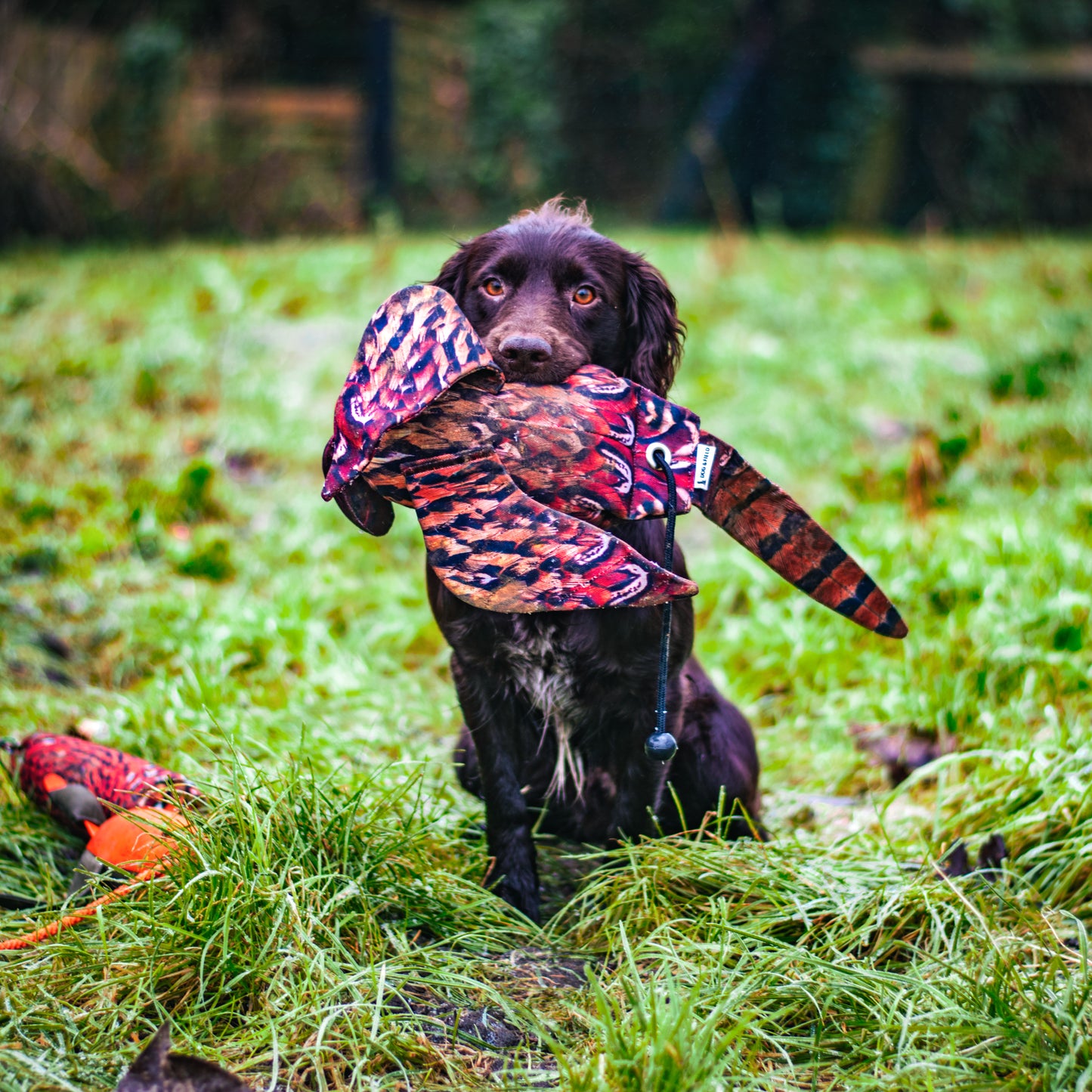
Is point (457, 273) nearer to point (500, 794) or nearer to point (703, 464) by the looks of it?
point (703, 464)

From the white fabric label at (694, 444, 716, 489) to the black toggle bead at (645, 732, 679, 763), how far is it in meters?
0.47

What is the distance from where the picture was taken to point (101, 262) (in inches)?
306

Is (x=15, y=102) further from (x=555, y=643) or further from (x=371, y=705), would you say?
(x=555, y=643)

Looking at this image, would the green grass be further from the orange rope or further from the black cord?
the black cord

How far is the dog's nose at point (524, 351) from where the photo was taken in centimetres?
206

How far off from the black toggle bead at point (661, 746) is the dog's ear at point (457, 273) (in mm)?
1087

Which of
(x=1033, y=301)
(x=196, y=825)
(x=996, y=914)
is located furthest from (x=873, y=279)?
(x=196, y=825)

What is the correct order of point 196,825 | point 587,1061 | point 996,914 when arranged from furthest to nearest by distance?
1. point 996,914
2. point 196,825
3. point 587,1061

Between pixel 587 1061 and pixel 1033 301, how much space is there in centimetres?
636

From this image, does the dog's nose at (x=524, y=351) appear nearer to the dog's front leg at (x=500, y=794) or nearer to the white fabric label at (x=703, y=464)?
the white fabric label at (x=703, y=464)

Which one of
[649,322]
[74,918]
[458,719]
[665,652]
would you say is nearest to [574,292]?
[649,322]

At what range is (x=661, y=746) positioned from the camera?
204cm

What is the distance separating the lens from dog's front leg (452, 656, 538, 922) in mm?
2264

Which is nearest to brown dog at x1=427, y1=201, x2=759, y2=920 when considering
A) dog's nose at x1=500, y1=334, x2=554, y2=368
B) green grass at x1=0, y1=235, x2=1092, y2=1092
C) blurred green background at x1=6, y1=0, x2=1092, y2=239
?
dog's nose at x1=500, y1=334, x2=554, y2=368
